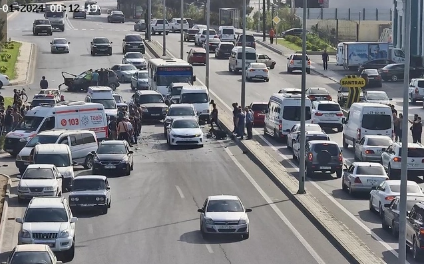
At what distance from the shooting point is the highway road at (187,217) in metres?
28.2

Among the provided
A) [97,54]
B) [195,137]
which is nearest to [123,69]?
[97,54]

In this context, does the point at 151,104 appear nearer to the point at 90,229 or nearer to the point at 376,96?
the point at 376,96

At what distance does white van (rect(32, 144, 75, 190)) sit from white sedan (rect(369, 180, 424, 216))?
36.2ft

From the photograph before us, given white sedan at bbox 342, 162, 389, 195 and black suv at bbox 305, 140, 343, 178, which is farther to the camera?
black suv at bbox 305, 140, 343, 178

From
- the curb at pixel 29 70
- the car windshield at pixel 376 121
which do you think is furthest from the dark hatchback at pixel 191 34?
the car windshield at pixel 376 121

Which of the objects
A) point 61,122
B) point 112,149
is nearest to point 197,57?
point 61,122

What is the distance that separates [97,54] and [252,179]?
48530 millimetres

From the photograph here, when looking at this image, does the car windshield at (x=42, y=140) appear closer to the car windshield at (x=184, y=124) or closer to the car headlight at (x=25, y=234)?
the car windshield at (x=184, y=124)

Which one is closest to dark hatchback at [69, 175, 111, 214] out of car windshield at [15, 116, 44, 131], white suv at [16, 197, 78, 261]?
white suv at [16, 197, 78, 261]

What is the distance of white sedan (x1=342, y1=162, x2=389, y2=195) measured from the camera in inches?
1441

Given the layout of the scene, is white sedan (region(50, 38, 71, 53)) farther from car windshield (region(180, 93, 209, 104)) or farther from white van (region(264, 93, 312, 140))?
white van (region(264, 93, 312, 140))

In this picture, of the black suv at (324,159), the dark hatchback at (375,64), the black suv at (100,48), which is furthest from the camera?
the black suv at (100,48)

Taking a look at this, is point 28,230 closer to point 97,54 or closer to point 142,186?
point 142,186

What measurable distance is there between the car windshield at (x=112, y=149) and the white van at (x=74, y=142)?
998 mm
